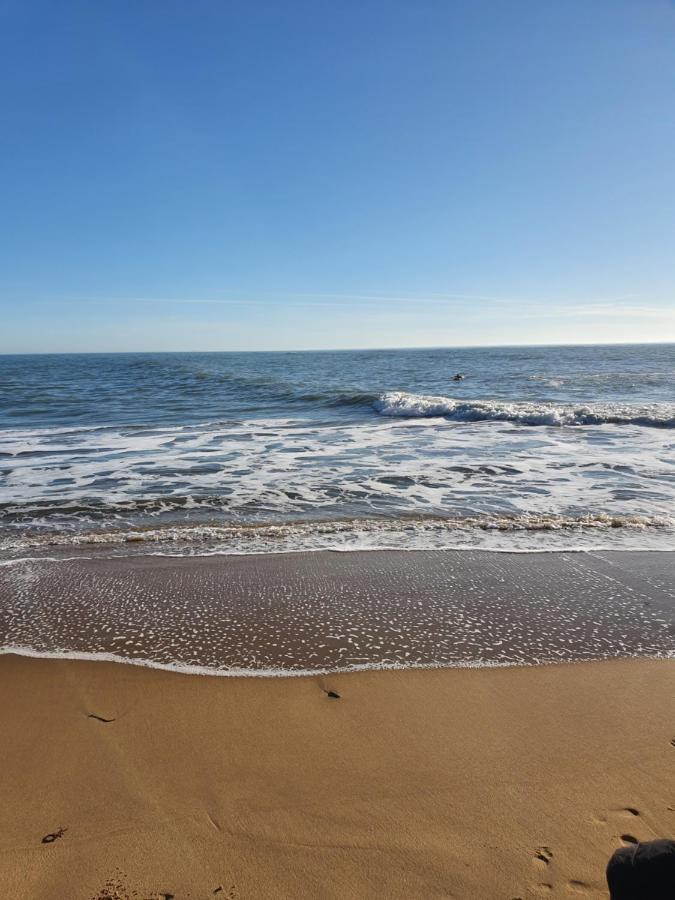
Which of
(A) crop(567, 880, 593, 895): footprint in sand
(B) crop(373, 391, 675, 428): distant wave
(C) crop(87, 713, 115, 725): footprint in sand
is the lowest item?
(A) crop(567, 880, 593, 895): footprint in sand

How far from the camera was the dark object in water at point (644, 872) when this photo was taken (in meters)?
1.68

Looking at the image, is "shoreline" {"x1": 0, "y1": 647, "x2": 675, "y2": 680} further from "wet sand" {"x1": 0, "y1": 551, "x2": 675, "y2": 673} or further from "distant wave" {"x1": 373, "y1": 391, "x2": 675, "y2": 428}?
"distant wave" {"x1": 373, "y1": 391, "x2": 675, "y2": 428}

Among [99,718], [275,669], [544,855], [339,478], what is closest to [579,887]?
[544,855]

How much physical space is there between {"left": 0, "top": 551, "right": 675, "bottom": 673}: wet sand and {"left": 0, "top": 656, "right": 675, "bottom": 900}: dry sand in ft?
0.95

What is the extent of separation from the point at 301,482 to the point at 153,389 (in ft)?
75.0

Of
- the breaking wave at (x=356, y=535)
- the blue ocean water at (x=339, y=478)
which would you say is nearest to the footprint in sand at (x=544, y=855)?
the breaking wave at (x=356, y=535)

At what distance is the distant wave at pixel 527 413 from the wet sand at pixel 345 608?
11.5 metres

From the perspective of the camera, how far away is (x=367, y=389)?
28.1m

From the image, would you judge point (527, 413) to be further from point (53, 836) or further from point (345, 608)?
point (53, 836)

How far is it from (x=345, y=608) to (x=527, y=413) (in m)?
14.3

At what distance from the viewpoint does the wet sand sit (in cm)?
371

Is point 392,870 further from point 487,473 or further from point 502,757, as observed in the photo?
point 487,473

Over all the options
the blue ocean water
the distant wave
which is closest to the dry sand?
the blue ocean water

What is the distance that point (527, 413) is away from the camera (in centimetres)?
1711
